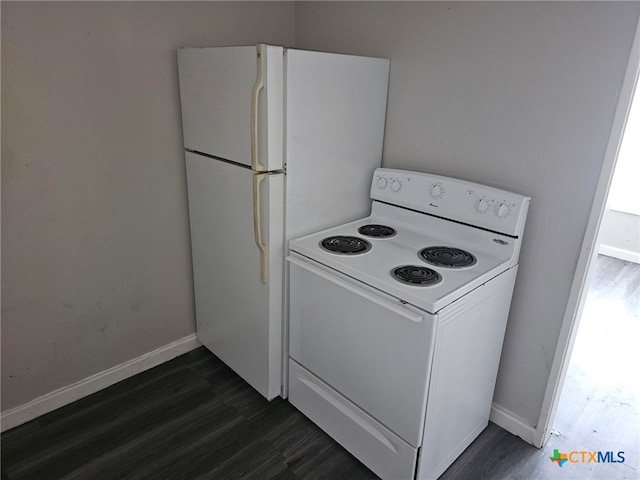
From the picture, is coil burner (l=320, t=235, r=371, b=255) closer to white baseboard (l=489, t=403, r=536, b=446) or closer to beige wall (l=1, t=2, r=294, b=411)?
beige wall (l=1, t=2, r=294, b=411)

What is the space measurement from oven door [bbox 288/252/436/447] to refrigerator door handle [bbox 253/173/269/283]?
12 centimetres

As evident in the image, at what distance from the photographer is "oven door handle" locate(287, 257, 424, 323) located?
1.53 metres

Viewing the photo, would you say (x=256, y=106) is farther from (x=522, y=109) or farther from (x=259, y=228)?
(x=522, y=109)

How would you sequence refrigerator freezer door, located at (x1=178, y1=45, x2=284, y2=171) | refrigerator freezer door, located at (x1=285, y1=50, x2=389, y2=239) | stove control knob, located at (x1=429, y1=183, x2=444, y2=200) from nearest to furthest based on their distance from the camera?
refrigerator freezer door, located at (x1=178, y1=45, x2=284, y2=171), refrigerator freezer door, located at (x1=285, y1=50, x2=389, y2=239), stove control knob, located at (x1=429, y1=183, x2=444, y2=200)

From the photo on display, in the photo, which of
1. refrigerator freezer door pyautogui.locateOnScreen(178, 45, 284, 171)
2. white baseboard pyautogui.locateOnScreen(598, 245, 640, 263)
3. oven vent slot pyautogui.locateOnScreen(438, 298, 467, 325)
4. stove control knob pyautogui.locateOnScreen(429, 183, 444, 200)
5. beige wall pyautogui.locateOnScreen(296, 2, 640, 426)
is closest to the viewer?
oven vent slot pyautogui.locateOnScreen(438, 298, 467, 325)

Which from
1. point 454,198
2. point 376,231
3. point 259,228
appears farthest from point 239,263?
point 454,198

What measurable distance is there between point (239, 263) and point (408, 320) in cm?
95

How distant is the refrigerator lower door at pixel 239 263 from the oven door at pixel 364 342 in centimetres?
12

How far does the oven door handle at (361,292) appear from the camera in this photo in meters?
1.53

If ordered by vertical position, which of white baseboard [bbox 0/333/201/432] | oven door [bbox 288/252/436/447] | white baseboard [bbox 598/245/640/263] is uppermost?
oven door [bbox 288/252/436/447]

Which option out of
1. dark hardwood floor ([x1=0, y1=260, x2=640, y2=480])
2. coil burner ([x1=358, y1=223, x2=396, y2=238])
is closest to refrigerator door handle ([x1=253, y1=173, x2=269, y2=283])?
coil burner ([x1=358, y1=223, x2=396, y2=238])

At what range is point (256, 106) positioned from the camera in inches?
69.3

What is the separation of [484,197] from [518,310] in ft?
1.77

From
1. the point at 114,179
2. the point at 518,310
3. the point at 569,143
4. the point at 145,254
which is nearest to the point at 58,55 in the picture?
the point at 114,179
